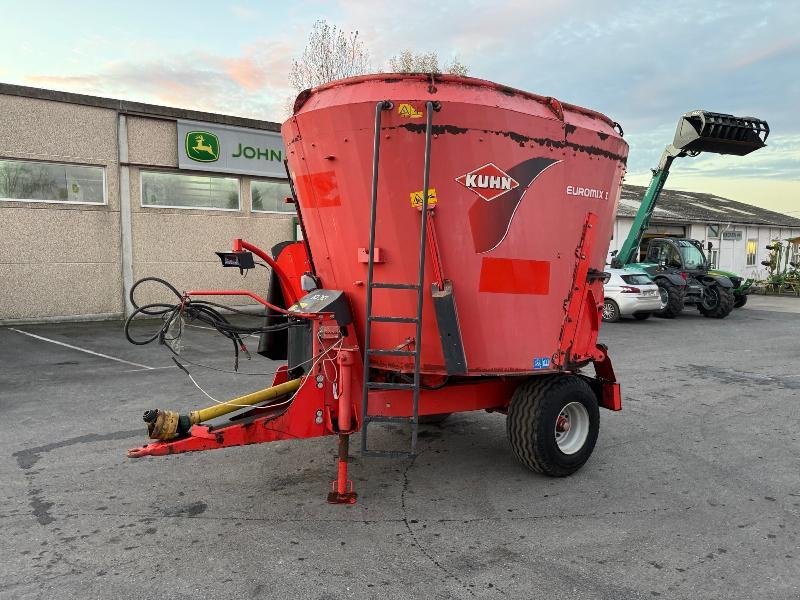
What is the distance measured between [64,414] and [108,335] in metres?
6.01

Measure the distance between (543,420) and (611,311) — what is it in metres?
12.4

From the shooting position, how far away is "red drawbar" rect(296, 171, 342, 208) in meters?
4.29

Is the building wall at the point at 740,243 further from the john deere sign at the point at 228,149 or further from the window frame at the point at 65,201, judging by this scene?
the window frame at the point at 65,201

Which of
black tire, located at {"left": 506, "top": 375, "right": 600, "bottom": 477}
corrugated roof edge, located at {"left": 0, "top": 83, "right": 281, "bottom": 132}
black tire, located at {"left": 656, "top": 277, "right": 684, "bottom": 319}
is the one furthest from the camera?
black tire, located at {"left": 656, "top": 277, "right": 684, "bottom": 319}

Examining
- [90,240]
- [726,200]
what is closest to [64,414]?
[90,240]

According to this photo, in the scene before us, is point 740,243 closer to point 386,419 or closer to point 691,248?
point 691,248

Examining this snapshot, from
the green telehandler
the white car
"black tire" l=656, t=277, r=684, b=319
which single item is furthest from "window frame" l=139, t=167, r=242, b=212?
"black tire" l=656, t=277, r=684, b=319

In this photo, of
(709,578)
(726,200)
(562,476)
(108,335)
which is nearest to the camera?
(709,578)

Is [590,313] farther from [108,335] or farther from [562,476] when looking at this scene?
[108,335]

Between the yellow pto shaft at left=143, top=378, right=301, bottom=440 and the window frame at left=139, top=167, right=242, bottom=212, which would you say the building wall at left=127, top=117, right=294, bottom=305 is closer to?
the window frame at left=139, top=167, right=242, bottom=212

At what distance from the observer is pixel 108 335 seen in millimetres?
12016

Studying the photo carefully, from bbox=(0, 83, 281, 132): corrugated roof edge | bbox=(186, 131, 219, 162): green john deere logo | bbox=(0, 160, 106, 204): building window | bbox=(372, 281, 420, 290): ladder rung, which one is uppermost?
bbox=(0, 83, 281, 132): corrugated roof edge

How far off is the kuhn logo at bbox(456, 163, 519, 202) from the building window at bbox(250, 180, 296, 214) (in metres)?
12.8

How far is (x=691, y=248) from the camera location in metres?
18.1
